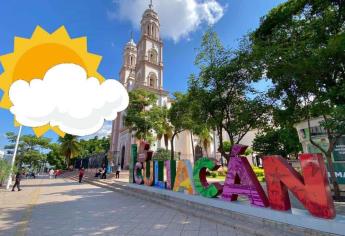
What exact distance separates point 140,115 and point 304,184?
19892 millimetres

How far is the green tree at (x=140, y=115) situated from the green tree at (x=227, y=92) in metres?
11.9

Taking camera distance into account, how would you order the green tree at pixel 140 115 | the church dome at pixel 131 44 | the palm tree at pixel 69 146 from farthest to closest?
1. the church dome at pixel 131 44
2. the palm tree at pixel 69 146
3. the green tree at pixel 140 115

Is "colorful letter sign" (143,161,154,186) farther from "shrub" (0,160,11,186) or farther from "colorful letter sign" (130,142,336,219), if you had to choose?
"shrub" (0,160,11,186)

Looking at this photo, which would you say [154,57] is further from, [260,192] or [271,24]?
[260,192]

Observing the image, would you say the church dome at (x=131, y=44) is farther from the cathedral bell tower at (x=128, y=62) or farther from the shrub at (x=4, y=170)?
the shrub at (x=4, y=170)

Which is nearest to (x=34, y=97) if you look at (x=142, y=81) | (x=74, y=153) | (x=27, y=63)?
(x=27, y=63)

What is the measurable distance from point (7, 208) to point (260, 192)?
1018cm

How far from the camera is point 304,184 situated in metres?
5.59

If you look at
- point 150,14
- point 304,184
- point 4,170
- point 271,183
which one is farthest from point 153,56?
point 304,184

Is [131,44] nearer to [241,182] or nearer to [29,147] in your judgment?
[29,147]

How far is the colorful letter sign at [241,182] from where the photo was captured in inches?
261

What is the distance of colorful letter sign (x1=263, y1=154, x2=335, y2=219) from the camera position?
5.16 m

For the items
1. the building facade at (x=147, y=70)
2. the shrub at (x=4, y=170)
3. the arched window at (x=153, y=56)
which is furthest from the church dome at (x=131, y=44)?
the shrub at (x=4, y=170)

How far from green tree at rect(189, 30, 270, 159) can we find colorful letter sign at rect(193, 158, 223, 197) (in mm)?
2892
